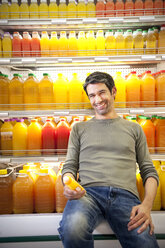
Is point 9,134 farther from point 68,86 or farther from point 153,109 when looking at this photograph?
point 153,109

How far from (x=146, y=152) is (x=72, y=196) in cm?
67

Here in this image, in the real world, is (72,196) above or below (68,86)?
below

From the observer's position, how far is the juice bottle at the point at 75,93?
206 centimetres

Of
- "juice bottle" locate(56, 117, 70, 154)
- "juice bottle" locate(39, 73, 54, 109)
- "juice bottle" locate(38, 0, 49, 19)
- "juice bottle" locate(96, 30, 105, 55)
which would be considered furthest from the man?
"juice bottle" locate(38, 0, 49, 19)

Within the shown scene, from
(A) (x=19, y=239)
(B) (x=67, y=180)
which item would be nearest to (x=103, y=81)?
(B) (x=67, y=180)

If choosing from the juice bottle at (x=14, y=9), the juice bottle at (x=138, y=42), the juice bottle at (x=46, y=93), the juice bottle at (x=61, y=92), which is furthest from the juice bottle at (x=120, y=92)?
the juice bottle at (x=14, y=9)

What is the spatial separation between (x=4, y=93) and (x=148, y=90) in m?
1.53

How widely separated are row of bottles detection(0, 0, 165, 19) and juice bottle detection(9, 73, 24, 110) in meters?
0.75

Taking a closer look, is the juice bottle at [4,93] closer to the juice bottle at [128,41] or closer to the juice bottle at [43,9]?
the juice bottle at [43,9]

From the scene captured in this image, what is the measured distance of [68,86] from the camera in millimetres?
2113

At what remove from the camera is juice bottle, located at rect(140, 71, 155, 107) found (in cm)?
207

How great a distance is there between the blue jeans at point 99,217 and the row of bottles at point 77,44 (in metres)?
1.48

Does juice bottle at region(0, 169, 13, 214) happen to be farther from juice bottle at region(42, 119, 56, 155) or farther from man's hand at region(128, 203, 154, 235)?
man's hand at region(128, 203, 154, 235)

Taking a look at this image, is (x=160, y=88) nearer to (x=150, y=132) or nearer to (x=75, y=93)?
(x=150, y=132)
